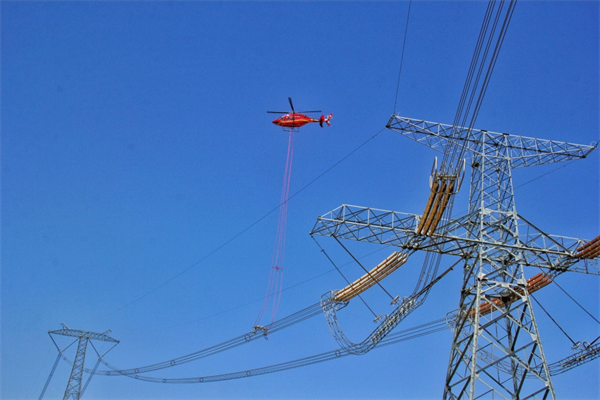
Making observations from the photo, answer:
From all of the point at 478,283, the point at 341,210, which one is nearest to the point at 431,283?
the point at 478,283

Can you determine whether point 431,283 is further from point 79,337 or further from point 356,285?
point 79,337

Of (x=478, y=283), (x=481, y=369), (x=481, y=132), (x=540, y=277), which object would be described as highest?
(x=481, y=132)

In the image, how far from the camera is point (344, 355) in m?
35.8

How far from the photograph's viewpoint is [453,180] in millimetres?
21734

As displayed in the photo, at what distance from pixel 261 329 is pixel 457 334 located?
19497mm

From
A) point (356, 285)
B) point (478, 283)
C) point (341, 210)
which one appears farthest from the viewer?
point (356, 285)

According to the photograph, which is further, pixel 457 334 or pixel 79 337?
pixel 79 337

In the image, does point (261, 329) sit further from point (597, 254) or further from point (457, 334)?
point (597, 254)

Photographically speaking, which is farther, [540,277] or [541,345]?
[540,277]

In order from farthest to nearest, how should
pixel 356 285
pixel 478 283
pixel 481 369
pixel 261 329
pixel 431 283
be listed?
pixel 261 329 → pixel 356 285 → pixel 431 283 → pixel 478 283 → pixel 481 369

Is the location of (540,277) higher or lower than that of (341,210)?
lower

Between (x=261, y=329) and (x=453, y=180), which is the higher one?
(x=261, y=329)

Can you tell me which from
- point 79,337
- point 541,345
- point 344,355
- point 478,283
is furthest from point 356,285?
point 79,337

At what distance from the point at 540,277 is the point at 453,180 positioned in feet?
35.9
